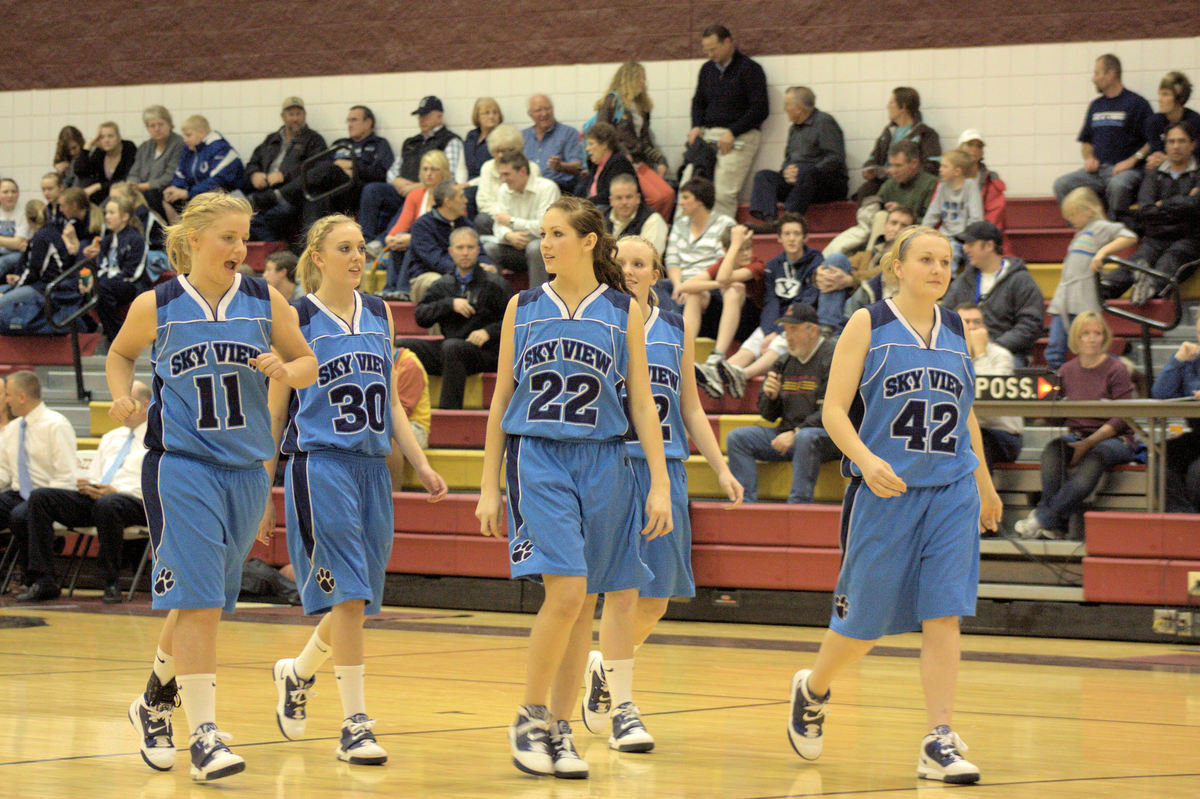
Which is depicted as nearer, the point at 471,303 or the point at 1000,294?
the point at 1000,294

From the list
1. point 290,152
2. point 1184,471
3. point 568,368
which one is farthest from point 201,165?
point 568,368

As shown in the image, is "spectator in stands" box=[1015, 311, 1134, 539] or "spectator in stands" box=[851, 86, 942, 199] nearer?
"spectator in stands" box=[1015, 311, 1134, 539]

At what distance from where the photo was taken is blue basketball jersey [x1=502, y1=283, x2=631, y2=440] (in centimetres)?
446

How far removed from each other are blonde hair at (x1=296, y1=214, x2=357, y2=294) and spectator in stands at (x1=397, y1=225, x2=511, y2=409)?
218 inches

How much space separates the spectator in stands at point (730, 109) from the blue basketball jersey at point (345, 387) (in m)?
7.62

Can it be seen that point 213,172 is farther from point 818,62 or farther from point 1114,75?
point 1114,75

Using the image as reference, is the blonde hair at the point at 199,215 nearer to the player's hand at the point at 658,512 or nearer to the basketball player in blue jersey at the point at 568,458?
the basketball player in blue jersey at the point at 568,458

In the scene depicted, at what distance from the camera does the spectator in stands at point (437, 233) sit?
11.4 meters

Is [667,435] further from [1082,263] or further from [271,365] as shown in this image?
[1082,263]

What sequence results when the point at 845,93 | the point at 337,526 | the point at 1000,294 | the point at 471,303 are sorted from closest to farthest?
the point at 337,526
the point at 1000,294
the point at 471,303
the point at 845,93

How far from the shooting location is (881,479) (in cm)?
434

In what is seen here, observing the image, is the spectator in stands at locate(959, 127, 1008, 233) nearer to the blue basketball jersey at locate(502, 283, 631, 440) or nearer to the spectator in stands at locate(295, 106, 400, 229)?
the spectator in stands at locate(295, 106, 400, 229)

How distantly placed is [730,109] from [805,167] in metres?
0.92

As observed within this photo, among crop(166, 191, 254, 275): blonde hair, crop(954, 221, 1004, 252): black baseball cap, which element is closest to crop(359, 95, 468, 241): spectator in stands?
crop(954, 221, 1004, 252): black baseball cap
